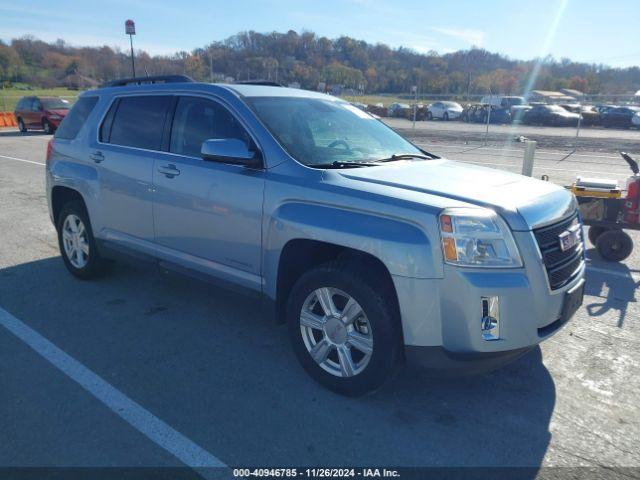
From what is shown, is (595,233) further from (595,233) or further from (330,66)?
(330,66)

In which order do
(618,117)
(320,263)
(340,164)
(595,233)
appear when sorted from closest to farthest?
1. (320,263)
2. (340,164)
3. (595,233)
4. (618,117)

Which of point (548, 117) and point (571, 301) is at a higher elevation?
point (571, 301)

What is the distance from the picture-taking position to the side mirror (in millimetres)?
3480

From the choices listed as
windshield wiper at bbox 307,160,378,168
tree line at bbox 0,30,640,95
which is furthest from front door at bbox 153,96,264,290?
tree line at bbox 0,30,640,95

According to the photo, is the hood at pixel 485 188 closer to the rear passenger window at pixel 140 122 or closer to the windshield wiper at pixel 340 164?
the windshield wiper at pixel 340 164

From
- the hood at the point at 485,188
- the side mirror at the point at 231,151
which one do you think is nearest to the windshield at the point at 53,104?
the side mirror at the point at 231,151

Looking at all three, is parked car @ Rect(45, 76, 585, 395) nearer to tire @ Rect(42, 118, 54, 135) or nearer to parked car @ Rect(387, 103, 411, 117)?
tire @ Rect(42, 118, 54, 135)

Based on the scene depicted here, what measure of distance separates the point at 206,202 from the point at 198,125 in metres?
0.70

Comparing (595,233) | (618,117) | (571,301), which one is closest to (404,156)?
(571,301)

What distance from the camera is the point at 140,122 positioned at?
456 cm

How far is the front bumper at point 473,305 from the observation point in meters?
2.75

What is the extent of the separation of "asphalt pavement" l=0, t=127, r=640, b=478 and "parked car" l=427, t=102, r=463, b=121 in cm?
3815

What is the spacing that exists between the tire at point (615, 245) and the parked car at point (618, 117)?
31.2 m

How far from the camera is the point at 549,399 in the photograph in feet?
10.8
